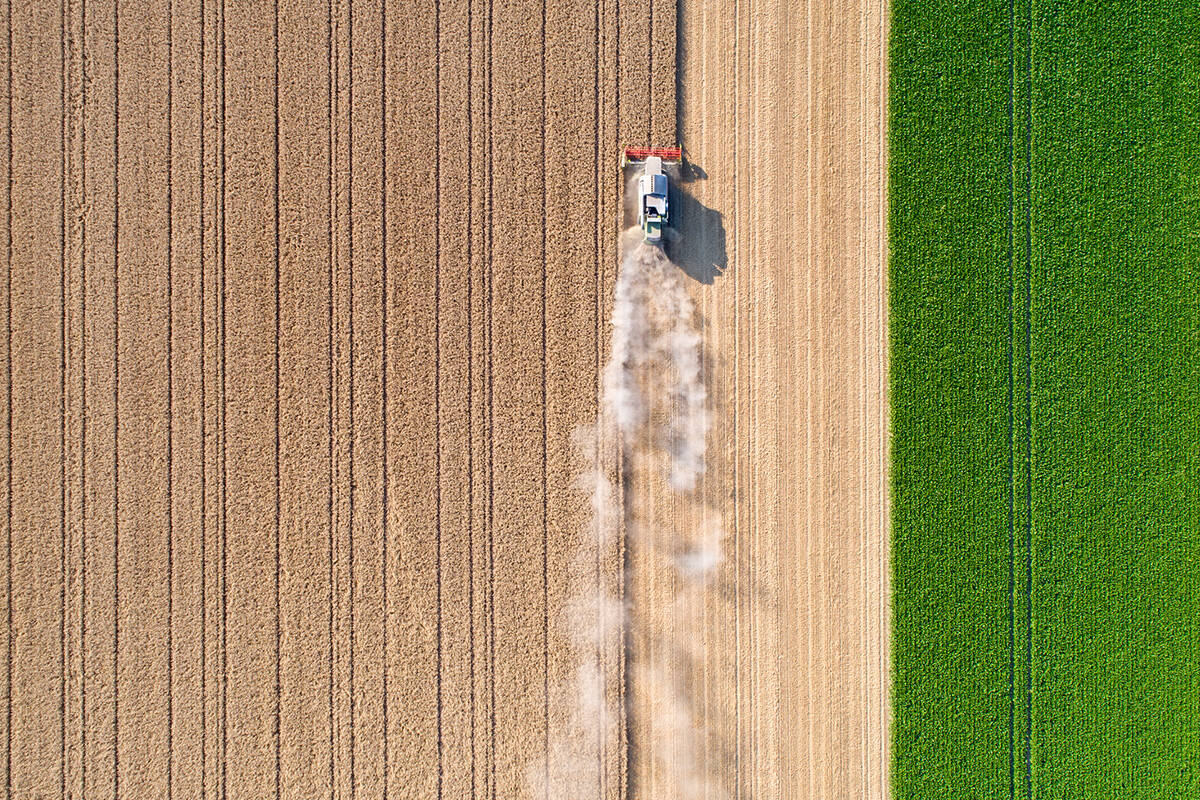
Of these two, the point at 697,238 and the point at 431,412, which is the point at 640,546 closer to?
the point at 431,412

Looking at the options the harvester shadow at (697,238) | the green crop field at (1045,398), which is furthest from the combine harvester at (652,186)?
the green crop field at (1045,398)

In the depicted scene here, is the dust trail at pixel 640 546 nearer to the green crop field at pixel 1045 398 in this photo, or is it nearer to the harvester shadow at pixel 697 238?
the harvester shadow at pixel 697 238

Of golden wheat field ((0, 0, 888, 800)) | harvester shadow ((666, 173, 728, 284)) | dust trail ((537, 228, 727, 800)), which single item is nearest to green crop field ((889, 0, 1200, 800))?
golden wheat field ((0, 0, 888, 800))

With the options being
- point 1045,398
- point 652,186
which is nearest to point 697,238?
point 652,186

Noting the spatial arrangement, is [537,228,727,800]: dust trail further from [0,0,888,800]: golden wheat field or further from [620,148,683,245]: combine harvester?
[620,148,683,245]: combine harvester

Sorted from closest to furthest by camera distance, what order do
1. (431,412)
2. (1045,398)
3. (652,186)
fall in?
(652,186) < (431,412) < (1045,398)

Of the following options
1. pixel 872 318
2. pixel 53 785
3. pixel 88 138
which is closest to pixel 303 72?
pixel 88 138

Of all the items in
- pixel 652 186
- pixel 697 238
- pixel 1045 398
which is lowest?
pixel 1045 398
